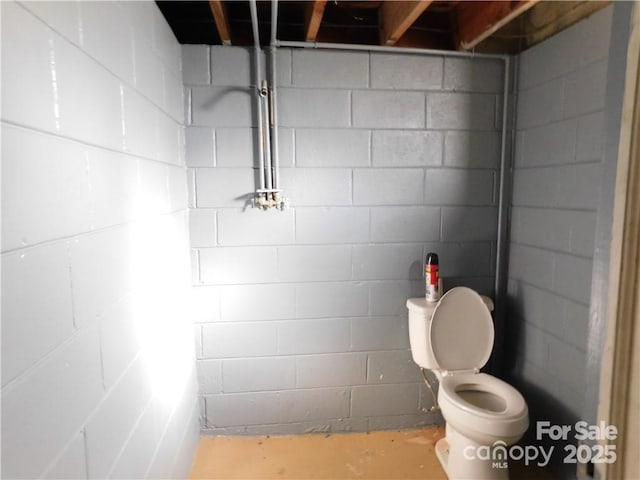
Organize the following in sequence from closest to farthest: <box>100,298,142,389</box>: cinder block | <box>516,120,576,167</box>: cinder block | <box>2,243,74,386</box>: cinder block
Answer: <box>2,243,74,386</box>: cinder block → <box>100,298,142,389</box>: cinder block → <box>516,120,576,167</box>: cinder block

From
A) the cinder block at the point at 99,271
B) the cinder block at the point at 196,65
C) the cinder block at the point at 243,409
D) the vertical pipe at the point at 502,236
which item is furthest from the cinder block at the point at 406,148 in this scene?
the cinder block at the point at 243,409

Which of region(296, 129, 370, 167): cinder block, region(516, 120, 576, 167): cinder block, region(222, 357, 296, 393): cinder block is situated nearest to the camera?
region(516, 120, 576, 167): cinder block

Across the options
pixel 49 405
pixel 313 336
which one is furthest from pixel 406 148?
pixel 49 405

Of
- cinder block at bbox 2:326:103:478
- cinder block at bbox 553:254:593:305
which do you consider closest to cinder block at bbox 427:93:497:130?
cinder block at bbox 553:254:593:305

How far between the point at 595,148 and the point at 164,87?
1.84 metres

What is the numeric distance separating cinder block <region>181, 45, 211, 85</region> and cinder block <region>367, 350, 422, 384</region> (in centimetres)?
172

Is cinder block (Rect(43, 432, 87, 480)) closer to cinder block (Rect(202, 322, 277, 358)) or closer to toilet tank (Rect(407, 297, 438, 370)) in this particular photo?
cinder block (Rect(202, 322, 277, 358))

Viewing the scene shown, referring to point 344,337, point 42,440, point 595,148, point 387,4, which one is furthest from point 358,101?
point 42,440

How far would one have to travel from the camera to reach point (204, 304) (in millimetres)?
2016

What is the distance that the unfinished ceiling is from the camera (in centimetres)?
183

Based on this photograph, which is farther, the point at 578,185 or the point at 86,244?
the point at 578,185

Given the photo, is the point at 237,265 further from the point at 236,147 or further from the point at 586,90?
the point at 586,90

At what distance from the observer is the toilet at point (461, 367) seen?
173cm

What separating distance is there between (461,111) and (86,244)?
6.20 ft
